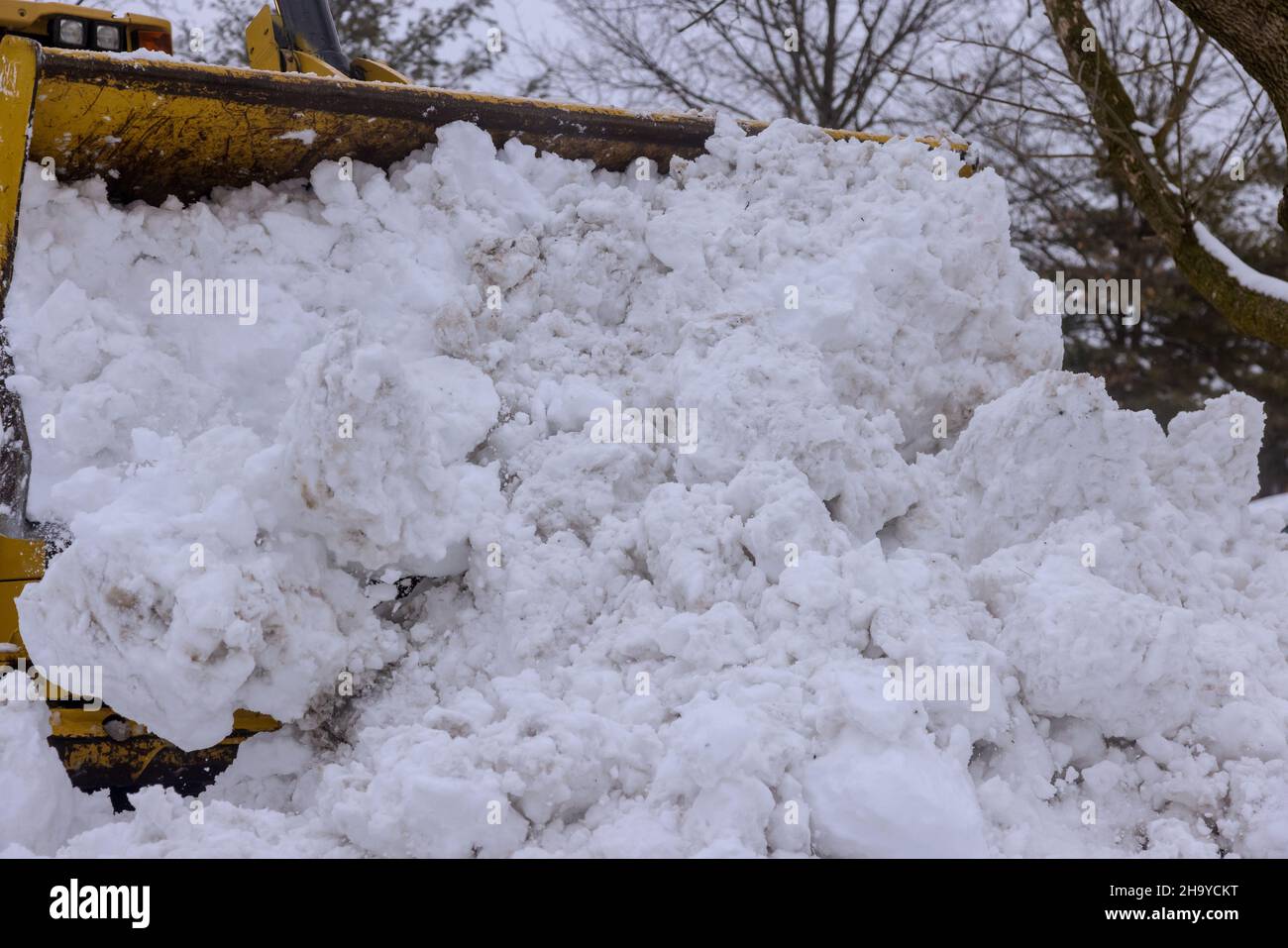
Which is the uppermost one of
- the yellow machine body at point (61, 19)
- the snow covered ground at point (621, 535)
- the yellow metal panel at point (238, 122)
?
the yellow machine body at point (61, 19)

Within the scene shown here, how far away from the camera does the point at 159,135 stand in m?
3.18

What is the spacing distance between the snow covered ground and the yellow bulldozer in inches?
3.2

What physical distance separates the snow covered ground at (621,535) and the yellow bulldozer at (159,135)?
8 cm

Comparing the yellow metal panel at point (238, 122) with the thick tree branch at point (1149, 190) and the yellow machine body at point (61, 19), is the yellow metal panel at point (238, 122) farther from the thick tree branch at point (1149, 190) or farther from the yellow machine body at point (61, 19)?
the thick tree branch at point (1149, 190)

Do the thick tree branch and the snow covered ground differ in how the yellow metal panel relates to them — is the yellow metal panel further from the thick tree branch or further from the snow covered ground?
the thick tree branch

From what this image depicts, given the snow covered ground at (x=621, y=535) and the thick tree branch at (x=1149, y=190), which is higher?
the thick tree branch at (x=1149, y=190)

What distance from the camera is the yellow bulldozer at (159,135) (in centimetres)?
264

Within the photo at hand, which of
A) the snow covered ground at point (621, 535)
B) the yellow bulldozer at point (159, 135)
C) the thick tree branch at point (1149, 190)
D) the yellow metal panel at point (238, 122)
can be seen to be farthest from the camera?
the thick tree branch at point (1149, 190)

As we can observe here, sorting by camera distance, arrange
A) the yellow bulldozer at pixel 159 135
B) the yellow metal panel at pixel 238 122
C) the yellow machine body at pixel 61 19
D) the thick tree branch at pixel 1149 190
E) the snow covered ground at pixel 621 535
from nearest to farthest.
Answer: the snow covered ground at pixel 621 535, the yellow bulldozer at pixel 159 135, the yellow metal panel at pixel 238 122, the yellow machine body at pixel 61 19, the thick tree branch at pixel 1149 190

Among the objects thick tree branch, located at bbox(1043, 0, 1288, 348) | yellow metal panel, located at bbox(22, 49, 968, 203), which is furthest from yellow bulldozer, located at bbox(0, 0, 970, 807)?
thick tree branch, located at bbox(1043, 0, 1288, 348)

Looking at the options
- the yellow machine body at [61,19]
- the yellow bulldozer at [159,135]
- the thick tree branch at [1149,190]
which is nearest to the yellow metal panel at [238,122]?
the yellow bulldozer at [159,135]

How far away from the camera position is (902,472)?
3146 millimetres

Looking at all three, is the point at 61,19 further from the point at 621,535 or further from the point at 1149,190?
the point at 1149,190
